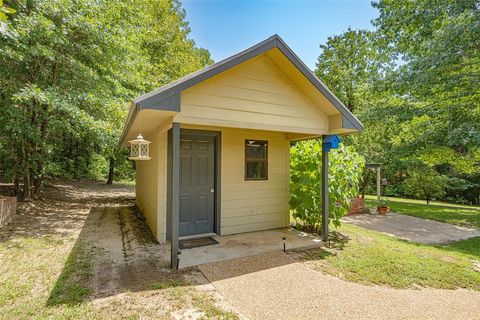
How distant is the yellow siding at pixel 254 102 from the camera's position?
4.05 meters

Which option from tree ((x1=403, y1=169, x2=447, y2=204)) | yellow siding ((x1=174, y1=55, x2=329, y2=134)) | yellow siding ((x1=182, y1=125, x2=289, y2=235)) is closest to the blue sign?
yellow siding ((x1=174, y1=55, x2=329, y2=134))

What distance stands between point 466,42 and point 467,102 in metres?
2.16

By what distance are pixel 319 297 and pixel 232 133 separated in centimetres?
387

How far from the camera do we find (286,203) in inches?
261

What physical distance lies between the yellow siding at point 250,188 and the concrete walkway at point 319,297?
1.95 m

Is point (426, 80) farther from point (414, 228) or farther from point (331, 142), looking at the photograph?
point (331, 142)

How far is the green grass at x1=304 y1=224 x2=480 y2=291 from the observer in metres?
3.86

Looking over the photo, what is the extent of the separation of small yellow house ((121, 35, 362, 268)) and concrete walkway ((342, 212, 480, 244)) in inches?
137

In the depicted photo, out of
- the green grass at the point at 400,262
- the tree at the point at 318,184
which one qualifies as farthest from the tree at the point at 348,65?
the green grass at the point at 400,262

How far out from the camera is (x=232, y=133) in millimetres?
5977

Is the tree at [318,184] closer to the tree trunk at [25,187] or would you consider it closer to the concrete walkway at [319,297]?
the concrete walkway at [319,297]

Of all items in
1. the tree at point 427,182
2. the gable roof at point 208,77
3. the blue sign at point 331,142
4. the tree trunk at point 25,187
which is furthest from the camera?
the tree at point 427,182

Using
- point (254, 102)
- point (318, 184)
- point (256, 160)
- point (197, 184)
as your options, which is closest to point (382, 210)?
point (318, 184)

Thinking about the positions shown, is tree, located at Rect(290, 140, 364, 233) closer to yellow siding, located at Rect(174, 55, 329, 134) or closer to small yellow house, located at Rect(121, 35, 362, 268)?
small yellow house, located at Rect(121, 35, 362, 268)
